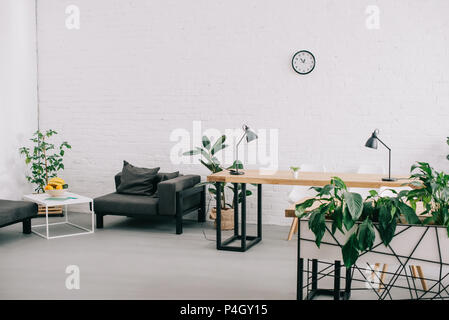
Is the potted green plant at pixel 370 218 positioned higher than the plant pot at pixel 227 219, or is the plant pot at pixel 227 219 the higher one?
the potted green plant at pixel 370 218

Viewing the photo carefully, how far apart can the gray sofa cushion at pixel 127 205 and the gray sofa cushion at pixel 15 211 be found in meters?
0.74

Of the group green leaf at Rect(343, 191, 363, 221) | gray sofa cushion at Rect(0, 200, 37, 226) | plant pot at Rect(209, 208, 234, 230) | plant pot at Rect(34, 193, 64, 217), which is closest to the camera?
green leaf at Rect(343, 191, 363, 221)

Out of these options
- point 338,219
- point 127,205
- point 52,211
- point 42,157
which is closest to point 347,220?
point 338,219

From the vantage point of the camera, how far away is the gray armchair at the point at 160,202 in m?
6.07

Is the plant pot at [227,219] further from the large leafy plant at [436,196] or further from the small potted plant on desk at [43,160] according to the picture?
the large leafy plant at [436,196]

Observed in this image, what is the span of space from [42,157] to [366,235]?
532 centimetres

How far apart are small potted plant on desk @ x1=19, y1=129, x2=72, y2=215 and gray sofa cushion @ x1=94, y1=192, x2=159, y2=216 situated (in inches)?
31.8

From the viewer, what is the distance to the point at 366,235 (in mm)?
3090

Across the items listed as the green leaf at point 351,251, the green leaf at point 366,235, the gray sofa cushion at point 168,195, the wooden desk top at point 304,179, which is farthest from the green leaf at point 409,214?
the gray sofa cushion at point 168,195

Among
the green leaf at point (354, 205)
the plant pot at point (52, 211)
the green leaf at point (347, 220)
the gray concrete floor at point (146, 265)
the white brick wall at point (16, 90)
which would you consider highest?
the white brick wall at point (16, 90)

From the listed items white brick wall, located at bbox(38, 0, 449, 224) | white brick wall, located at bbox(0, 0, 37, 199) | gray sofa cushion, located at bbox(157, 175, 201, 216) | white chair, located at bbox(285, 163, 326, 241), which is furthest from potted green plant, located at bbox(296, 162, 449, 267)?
white brick wall, located at bbox(0, 0, 37, 199)

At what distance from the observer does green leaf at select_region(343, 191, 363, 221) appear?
3.06 meters

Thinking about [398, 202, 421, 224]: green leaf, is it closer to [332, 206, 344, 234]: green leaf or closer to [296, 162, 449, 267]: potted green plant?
[296, 162, 449, 267]: potted green plant
